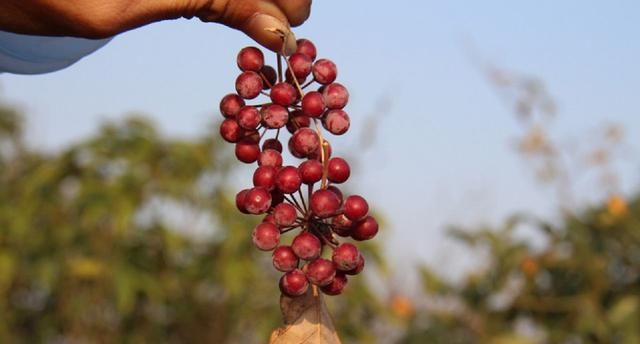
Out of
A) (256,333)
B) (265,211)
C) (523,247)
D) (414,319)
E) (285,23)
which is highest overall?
(285,23)

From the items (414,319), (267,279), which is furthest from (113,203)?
(414,319)

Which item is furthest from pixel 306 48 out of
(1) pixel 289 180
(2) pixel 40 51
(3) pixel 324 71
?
(2) pixel 40 51

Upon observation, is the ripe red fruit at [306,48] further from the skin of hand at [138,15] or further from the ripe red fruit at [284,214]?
the ripe red fruit at [284,214]

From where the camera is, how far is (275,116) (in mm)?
868

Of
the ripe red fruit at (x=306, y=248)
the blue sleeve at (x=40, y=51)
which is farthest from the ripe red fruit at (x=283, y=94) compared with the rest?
the blue sleeve at (x=40, y=51)

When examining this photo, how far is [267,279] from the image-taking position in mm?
3527

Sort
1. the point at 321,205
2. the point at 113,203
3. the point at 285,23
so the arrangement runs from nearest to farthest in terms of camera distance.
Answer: the point at 321,205 < the point at 285,23 < the point at 113,203

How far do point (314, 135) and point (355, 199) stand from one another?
0.20ft

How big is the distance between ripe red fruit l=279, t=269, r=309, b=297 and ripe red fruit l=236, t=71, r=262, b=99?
147 millimetres

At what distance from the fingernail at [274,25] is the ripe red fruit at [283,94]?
0.05m

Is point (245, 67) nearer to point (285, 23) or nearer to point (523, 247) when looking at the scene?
point (285, 23)

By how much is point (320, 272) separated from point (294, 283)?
23 millimetres

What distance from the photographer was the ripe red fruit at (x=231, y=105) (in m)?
0.91

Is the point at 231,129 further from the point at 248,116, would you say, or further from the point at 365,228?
the point at 365,228
